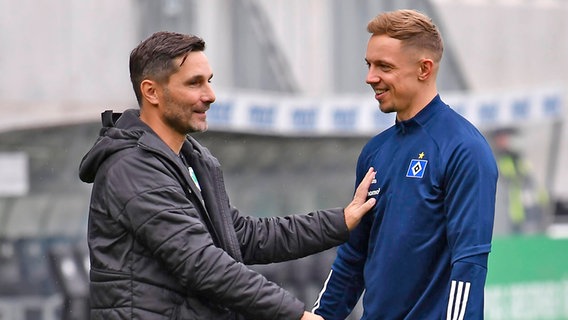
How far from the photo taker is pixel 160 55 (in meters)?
2.44

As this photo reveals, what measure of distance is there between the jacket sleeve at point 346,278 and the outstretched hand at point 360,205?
0.21 ft

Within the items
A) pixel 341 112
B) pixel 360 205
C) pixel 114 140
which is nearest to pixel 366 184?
pixel 360 205

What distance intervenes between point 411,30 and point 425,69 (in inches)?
3.7

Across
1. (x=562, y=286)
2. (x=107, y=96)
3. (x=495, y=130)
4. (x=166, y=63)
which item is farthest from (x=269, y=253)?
(x=562, y=286)

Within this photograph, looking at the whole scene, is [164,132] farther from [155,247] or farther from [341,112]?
[341,112]

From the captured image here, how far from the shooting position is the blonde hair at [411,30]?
2539 millimetres

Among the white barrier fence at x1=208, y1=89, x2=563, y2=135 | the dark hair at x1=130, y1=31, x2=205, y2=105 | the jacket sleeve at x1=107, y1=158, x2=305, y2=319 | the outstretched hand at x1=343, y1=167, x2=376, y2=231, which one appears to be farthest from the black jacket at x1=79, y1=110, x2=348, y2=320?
the white barrier fence at x1=208, y1=89, x2=563, y2=135

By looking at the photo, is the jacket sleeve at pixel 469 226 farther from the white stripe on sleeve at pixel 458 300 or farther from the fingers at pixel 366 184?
the fingers at pixel 366 184

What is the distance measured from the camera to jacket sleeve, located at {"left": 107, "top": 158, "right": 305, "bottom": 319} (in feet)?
7.71

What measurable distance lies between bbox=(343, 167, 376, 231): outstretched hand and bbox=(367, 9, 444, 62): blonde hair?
0.31 meters

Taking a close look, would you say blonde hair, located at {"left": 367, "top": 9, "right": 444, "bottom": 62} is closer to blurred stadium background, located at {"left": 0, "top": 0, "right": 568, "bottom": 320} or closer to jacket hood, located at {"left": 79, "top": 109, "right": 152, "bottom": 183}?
jacket hood, located at {"left": 79, "top": 109, "right": 152, "bottom": 183}

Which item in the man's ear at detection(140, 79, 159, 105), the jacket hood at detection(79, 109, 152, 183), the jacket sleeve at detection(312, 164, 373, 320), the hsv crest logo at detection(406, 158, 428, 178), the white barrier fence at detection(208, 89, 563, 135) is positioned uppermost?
the man's ear at detection(140, 79, 159, 105)

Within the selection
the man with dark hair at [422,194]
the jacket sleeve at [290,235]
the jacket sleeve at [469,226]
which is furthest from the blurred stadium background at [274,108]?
the jacket sleeve at [469,226]

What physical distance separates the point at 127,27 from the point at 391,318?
94.6 inches
